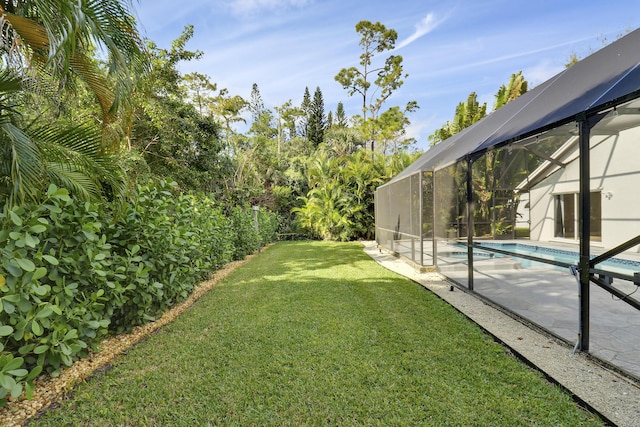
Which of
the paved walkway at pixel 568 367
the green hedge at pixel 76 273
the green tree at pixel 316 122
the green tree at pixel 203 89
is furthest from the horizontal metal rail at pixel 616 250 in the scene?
the green tree at pixel 316 122

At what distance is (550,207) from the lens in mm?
10758

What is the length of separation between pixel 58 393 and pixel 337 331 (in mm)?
2502

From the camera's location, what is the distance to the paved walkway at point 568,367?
2.05m

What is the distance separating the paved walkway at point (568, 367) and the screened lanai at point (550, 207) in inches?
7.3

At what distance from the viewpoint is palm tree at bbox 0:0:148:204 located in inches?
88.3

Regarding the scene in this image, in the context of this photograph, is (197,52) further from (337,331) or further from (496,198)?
(496,198)

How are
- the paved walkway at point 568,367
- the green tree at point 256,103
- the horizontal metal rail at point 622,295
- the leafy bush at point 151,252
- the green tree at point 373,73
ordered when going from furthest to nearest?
the green tree at point 256,103 → the green tree at point 373,73 → the leafy bush at point 151,252 → the horizontal metal rail at point 622,295 → the paved walkway at point 568,367

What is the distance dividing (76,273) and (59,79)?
184cm

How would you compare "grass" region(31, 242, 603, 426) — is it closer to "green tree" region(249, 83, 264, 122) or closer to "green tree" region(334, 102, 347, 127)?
"green tree" region(249, 83, 264, 122)

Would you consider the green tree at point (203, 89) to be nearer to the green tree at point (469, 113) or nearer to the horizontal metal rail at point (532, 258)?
the green tree at point (469, 113)

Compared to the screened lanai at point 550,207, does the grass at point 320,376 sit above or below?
below

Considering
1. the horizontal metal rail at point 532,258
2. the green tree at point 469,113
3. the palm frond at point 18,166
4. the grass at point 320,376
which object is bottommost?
the grass at point 320,376

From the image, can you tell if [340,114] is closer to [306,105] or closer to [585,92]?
[306,105]

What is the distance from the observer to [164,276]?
Result: 4.01m
